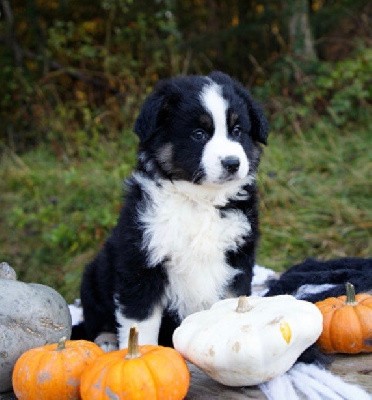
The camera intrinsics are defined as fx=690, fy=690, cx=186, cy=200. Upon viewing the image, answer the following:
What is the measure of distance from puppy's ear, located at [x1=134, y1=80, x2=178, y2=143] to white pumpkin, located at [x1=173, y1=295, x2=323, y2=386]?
39.5 inches

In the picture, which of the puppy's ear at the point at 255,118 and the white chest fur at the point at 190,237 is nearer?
the white chest fur at the point at 190,237

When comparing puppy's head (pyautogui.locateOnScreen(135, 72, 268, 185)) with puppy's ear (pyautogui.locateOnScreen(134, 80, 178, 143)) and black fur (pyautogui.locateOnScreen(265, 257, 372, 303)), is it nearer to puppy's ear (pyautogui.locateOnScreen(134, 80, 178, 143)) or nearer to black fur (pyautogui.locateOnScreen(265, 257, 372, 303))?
puppy's ear (pyautogui.locateOnScreen(134, 80, 178, 143))

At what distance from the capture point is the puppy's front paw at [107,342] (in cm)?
394

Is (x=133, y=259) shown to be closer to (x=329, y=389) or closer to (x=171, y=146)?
(x=171, y=146)

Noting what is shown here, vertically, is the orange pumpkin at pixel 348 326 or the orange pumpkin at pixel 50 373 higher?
the orange pumpkin at pixel 348 326

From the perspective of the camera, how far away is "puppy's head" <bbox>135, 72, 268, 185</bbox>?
332 centimetres

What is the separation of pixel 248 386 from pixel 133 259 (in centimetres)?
88

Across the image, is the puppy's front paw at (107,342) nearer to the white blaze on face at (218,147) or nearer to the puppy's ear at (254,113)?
the white blaze on face at (218,147)

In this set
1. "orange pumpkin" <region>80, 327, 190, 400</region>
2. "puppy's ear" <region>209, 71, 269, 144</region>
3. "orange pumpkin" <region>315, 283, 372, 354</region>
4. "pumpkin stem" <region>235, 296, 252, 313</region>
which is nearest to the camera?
"orange pumpkin" <region>80, 327, 190, 400</region>

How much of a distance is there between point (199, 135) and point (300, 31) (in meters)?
7.63

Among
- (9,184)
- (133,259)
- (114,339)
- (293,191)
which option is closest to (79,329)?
(114,339)

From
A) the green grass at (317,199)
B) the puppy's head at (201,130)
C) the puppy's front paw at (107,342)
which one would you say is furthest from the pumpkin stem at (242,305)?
the green grass at (317,199)

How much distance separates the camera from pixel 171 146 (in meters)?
3.48

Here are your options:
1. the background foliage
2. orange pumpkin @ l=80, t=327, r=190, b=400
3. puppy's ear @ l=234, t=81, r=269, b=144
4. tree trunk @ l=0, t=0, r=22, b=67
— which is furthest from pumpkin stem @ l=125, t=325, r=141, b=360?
tree trunk @ l=0, t=0, r=22, b=67
